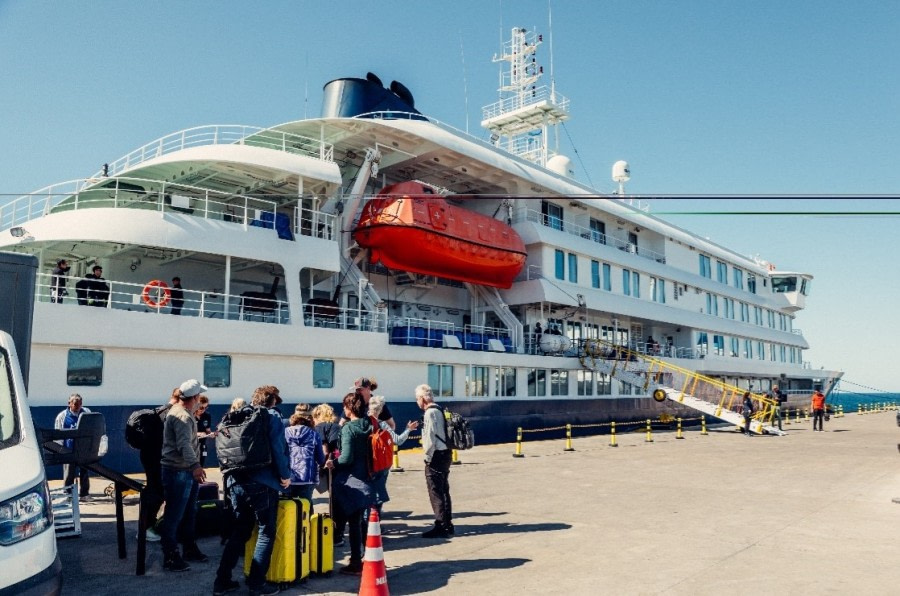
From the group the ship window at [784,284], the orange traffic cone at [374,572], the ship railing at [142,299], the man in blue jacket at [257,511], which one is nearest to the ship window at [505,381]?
the ship railing at [142,299]

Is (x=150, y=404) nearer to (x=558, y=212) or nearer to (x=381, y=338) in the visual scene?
(x=381, y=338)

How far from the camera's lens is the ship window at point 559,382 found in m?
26.7

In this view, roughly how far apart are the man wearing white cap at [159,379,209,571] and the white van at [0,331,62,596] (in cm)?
220

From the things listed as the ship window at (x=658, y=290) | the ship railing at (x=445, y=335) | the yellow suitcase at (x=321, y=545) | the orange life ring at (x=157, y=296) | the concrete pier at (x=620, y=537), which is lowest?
the concrete pier at (x=620, y=537)

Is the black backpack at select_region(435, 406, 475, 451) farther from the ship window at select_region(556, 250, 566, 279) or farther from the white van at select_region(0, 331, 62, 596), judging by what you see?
the ship window at select_region(556, 250, 566, 279)

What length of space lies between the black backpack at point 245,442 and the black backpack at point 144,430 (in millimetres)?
1701

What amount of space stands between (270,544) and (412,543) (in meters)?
2.54

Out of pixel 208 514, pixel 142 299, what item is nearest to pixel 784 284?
pixel 142 299

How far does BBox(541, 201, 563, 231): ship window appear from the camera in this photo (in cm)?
2878

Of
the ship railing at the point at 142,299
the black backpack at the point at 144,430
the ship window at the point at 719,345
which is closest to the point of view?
the black backpack at the point at 144,430

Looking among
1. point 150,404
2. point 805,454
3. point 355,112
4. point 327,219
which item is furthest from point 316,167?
point 805,454

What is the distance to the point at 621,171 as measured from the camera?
38.4m

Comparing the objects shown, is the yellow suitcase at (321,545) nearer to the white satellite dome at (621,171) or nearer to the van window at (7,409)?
the van window at (7,409)

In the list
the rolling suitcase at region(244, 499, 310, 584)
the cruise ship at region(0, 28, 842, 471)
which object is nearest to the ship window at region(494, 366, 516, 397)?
the cruise ship at region(0, 28, 842, 471)
